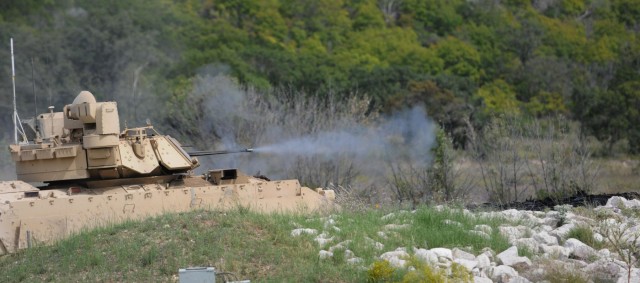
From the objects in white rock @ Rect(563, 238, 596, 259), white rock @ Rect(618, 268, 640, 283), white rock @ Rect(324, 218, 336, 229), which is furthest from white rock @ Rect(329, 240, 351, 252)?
white rock @ Rect(618, 268, 640, 283)

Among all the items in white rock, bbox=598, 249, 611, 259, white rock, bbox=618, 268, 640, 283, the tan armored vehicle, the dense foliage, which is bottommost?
white rock, bbox=618, 268, 640, 283

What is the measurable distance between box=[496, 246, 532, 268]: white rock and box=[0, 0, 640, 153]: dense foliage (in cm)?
2035

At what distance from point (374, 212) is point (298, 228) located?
1876 millimetres

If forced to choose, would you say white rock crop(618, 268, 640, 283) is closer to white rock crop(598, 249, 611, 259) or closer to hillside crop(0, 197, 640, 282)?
hillside crop(0, 197, 640, 282)

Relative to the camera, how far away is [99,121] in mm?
18969

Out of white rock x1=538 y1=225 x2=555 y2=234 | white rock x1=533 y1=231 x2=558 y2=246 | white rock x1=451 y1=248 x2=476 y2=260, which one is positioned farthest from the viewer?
white rock x1=538 y1=225 x2=555 y2=234

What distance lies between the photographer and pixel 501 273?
14898 millimetres

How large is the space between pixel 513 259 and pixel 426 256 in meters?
1.14

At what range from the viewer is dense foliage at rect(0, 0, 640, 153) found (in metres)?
40.6

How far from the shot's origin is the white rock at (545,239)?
16406 mm

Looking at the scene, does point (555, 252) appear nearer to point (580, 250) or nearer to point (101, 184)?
point (580, 250)

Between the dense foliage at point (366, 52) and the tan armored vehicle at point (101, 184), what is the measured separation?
552 inches

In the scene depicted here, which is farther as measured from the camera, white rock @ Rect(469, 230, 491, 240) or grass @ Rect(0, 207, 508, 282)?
white rock @ Rect(469, 230, 491, 240)

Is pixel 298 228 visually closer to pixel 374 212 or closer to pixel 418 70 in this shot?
pixel 374 212
